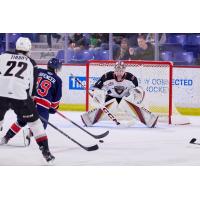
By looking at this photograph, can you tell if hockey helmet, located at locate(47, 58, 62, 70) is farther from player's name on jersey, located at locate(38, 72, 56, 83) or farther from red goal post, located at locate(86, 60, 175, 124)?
Result: red goal post, located at locate(86, 60, 175, 124)

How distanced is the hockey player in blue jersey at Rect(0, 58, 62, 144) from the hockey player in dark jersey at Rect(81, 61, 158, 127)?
0.29 metres

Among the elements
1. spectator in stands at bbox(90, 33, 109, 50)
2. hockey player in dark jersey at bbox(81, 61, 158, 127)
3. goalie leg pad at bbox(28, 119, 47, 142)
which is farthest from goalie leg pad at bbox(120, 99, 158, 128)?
goalie leg pad at bbox(28, 119, 47, 142)

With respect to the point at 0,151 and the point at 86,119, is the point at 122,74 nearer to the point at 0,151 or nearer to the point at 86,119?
the point at 86,119

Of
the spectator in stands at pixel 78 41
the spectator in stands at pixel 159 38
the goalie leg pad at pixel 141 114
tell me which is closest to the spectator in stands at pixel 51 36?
the spectator in stands at pixel 78 41

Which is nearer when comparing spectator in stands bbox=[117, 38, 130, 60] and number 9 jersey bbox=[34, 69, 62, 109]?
number 9 jersey bbox=[34, 69, 62, 109]

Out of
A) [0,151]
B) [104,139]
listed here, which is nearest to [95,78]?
[104,139]

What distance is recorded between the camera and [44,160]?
4.96m

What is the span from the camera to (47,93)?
5199mm

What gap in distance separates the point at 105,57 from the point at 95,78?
0.94 feet

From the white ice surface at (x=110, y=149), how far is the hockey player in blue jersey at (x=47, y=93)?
0.04 metres

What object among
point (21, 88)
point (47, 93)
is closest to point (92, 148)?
point (47, 93)

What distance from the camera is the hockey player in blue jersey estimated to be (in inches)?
202

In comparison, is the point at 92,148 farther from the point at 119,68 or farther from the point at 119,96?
the point at 119,96

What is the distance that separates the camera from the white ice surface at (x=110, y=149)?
4969 mm
